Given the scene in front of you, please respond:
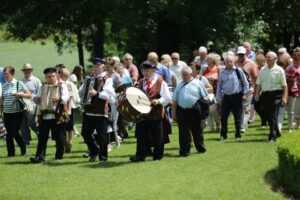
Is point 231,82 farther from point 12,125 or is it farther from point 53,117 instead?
point 12,125

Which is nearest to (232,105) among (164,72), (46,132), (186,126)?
(186,126)

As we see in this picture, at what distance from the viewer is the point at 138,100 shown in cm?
1402

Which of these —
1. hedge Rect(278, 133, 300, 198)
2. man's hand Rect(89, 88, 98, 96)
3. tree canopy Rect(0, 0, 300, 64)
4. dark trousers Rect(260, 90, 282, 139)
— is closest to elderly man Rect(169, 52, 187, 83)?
dark trousers Rect(260, 90, 282, 139)

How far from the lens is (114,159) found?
14914 millimetres

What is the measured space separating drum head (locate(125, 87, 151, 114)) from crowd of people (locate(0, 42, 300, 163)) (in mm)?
126

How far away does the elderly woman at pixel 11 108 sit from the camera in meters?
15.9

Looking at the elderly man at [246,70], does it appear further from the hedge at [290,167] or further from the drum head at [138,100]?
the hedge at [290,167]

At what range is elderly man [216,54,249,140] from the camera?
16500 millimetres

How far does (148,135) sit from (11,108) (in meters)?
3.18

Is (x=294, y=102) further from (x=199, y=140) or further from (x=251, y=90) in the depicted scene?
(x=199, y=140)

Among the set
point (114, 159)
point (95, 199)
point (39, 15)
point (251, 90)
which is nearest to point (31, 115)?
point (114, 159)

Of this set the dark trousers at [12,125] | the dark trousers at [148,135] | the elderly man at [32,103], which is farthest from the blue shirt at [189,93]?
the elderly man at [32,103]

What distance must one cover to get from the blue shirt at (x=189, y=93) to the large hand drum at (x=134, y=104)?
1.00 meters

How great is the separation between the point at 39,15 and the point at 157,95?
2147 cm
